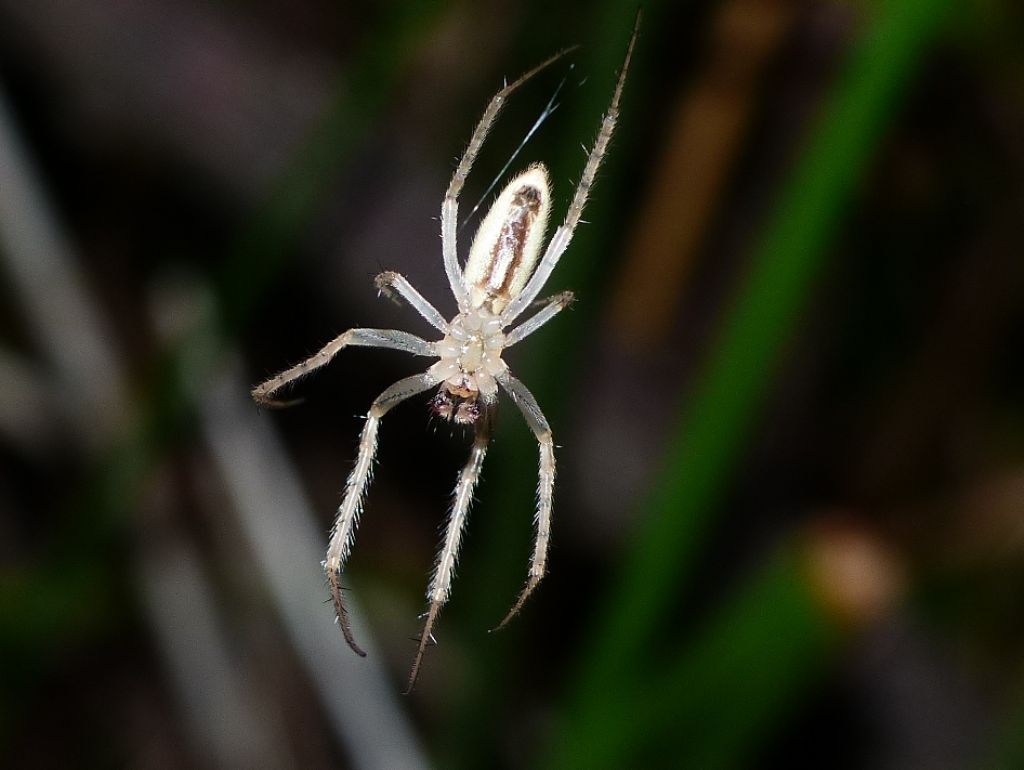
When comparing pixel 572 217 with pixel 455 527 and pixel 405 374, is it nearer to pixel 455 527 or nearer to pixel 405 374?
pixel 455 527

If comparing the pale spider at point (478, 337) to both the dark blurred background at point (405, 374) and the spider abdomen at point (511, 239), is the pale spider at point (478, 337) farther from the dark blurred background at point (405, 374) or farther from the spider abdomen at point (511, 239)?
the dark blurred background at point (405, 374)

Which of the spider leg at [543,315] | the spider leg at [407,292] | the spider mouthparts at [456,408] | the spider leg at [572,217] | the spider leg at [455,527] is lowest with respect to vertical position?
the spider leg at [455,527]

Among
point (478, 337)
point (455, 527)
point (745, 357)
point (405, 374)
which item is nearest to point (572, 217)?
point (478, 337)

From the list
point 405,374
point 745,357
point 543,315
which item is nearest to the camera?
point 745,357

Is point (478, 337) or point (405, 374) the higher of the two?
point (405, 374)

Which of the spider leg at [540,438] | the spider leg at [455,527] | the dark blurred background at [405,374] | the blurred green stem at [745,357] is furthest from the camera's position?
the dark blurred background at [405,374]

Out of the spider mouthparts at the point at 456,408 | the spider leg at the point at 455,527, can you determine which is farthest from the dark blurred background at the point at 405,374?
the spider leg at the point at 455,527

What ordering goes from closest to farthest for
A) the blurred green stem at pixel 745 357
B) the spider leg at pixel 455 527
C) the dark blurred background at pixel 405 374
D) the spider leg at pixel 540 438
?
the blurred green stem at pixel 745 357 < the spider leg at pixel 455 527 < the spider leg at pixel 540 438 < the dark blurred background at pixel 405 374

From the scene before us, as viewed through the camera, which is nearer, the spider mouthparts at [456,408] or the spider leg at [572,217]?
the spider leg at [572,217]
